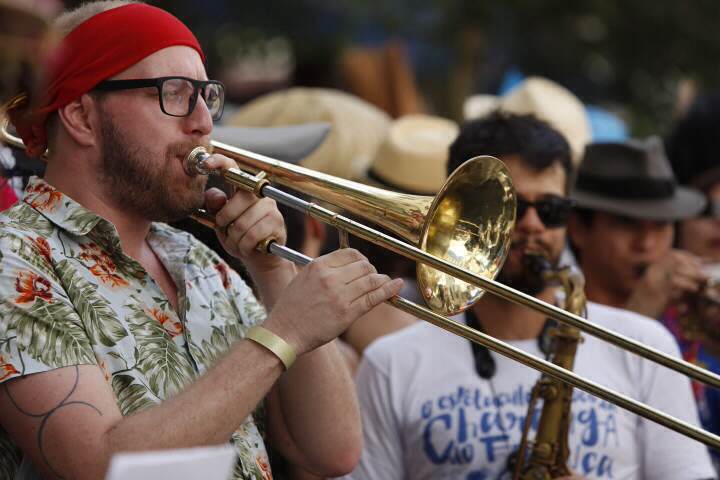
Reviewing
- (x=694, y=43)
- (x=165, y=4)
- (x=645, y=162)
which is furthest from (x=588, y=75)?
(x=645, y=162)

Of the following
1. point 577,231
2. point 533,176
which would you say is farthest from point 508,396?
point 577,231

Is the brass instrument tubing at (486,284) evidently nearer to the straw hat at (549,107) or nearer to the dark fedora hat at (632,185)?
the dark fedora hat at (632,185)

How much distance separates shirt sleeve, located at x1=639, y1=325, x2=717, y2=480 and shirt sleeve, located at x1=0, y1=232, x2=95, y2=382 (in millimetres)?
1859

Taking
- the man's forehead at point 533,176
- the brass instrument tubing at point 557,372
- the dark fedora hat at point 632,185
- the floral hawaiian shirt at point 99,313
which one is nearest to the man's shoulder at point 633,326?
the man's forehead at point 533,176

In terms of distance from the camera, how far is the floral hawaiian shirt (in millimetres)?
2398

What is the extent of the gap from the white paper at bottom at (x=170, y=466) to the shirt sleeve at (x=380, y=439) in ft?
6.14

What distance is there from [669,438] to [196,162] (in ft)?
5.72

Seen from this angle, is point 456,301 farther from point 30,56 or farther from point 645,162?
point 645,162

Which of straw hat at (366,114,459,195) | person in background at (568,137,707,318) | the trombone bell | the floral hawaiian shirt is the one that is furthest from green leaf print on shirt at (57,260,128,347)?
straw hat at (366,114,459,195)

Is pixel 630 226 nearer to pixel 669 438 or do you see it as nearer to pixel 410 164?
pixel 410 164

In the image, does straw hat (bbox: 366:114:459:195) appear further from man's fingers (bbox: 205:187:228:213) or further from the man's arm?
the man's arm

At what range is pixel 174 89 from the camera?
2.78 m

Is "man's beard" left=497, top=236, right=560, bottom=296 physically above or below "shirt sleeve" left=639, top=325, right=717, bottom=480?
above

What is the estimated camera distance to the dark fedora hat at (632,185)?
4867 millimetres
